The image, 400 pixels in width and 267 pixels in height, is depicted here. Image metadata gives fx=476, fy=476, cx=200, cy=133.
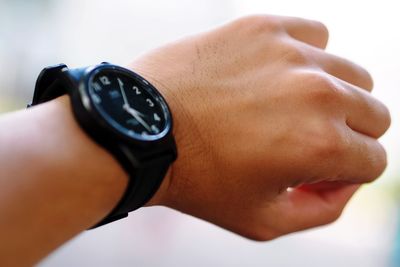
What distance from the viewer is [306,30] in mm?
810

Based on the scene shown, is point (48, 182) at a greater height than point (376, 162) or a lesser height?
greater

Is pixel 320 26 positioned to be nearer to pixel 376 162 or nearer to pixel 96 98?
pixel 376 162

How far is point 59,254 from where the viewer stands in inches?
45.4

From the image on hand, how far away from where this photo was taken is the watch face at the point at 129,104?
22.0 inches

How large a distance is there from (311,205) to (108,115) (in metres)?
0.37

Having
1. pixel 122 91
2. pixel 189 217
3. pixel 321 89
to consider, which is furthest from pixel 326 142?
pixel 189 217

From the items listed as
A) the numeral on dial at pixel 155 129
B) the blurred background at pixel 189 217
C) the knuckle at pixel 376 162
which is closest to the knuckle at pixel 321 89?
the knuckle at pixel 376 162

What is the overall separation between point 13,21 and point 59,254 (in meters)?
0.77

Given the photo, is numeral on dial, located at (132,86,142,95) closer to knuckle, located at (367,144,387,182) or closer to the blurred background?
knuckle, located at (367,144,387,182)

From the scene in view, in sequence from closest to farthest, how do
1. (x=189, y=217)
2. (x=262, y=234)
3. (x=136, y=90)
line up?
(x=136, y=90), (x=262, y=234), (x=189, y=217)

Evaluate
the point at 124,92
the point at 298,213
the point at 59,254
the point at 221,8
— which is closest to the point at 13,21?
the point at 221,8

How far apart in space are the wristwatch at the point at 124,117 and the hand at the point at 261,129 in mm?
58

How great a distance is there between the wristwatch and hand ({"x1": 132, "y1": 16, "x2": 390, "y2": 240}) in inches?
2.3

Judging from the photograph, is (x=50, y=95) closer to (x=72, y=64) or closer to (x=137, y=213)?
(x=137, y=213)
